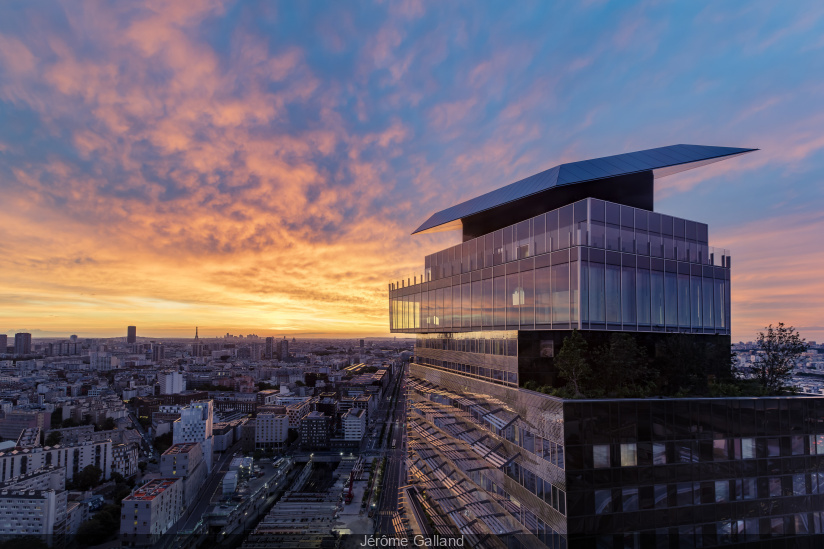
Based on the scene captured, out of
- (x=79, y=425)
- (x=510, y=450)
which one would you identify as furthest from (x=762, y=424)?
(x=79, y=425)

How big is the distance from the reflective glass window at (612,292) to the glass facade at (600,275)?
48 mm

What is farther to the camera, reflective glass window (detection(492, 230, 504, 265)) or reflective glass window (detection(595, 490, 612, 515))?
reflective glass window (detection(492, 230, 504, 265))

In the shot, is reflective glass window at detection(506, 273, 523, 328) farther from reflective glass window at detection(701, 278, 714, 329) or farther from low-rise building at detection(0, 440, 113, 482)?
low-rise building at detection(0, 440, 113, 482)

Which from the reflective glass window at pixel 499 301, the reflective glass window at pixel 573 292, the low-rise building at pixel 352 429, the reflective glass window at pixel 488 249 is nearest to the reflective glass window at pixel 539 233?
the reflective glass window at pixel 573 292

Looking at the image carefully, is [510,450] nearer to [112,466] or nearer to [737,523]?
[737,523]

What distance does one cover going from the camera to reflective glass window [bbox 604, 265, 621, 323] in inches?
758

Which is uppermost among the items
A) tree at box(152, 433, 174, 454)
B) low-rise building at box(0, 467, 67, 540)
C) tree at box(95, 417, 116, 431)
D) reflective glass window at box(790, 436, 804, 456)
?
reflective glass window at box(790, 436, 804, 456)

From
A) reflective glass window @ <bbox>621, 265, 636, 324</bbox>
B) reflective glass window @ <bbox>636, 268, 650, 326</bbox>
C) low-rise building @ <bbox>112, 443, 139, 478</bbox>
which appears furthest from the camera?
low-rise building @ <bbox>112, 443, 139, 478</bbox>

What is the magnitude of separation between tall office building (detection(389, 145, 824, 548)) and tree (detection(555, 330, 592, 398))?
2.69ft

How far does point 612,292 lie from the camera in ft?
63.8

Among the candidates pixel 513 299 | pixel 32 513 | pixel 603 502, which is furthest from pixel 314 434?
pixel 603 502

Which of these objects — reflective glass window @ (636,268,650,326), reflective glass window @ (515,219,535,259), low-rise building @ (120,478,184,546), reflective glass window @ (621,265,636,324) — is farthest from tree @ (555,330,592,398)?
low-rise building @ (120,478,184,546)

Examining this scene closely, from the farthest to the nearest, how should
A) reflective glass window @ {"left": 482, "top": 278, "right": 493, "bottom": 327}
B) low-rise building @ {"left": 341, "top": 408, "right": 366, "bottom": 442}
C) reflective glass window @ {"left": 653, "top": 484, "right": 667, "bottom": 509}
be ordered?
1. low-rise building @ {"left": 341, "top": 408, "right": 366, "bottom": 442}
2. reflective glass window @ {"left": 482, "top": 278, "right": 493, "bottom": 327}
3. reflective glass window @ {"left": 653, "top": 484, "right": 667, "bottom": 509}

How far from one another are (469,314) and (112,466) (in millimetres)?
95994
